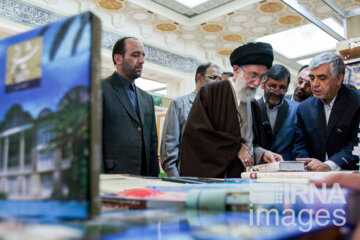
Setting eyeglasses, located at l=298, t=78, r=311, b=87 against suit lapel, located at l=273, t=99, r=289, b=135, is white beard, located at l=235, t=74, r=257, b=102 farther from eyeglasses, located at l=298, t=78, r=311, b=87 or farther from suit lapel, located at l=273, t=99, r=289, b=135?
eyeglasses, located at l=298, t=78, r=311, b=87

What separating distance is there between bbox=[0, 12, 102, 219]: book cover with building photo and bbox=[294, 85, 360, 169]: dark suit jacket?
1.86m

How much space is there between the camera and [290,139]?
2395 mm

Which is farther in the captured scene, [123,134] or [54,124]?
[123,134]

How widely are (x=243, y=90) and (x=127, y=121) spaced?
2.53 feet

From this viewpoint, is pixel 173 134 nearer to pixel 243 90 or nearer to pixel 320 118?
pixel 243 90

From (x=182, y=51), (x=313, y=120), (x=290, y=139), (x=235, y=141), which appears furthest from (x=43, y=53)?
(x=182, y=51)

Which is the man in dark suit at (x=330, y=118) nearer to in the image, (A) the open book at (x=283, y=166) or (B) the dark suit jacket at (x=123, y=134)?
(A) the open book at (x=283, y=166)

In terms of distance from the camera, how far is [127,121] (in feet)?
7.03

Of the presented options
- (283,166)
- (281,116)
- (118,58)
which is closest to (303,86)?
(281,116)

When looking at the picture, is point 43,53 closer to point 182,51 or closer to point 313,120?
point 313,120

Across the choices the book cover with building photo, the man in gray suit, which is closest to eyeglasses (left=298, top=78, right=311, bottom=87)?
the man in gray suit

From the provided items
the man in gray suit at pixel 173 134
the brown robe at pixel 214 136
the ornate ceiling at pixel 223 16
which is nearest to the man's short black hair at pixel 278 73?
the brown robe at pixel 214 136

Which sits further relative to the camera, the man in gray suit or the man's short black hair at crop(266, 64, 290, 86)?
A: the man in gray suit

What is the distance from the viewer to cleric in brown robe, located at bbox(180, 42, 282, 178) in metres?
1.81
